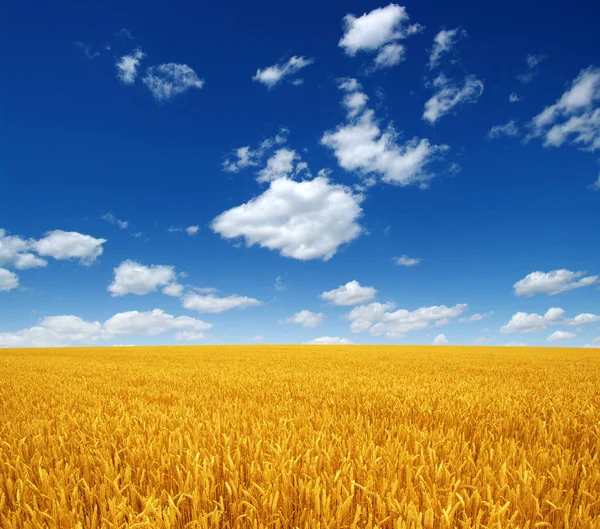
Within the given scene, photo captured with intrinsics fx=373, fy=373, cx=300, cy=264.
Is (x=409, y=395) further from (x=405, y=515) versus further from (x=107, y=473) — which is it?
(x=107, y=473)

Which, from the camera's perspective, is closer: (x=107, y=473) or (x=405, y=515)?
(x=405, y=515)

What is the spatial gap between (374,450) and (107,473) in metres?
1.71

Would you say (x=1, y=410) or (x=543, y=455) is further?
(x=1, y=410)

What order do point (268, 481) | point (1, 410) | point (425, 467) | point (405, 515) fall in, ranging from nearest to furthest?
point (405, 515), point (268, 481), point (425, 467), point (1, 410)

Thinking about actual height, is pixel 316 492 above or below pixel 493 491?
above

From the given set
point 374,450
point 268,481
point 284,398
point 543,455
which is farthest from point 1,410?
point 543,455

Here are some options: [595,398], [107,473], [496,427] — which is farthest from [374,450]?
[595,398]

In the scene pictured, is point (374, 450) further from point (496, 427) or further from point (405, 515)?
point (496, 427)

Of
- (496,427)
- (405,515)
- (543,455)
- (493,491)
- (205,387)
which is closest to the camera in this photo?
(405,515)

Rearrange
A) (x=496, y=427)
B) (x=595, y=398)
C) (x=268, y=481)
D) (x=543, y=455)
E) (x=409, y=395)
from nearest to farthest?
1. (x=268, y=481)
2. (x=543, y=455)
3. (x=496, y=427)
4. (x=409, y=395)
5. (x=595, y=398)

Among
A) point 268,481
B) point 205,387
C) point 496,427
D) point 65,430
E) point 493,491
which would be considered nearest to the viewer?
point 268,481

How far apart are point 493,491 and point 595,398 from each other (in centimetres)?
545

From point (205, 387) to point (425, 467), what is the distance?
5.22 meters

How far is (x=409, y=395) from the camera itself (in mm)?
5445
